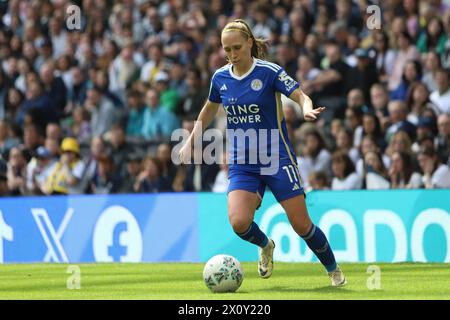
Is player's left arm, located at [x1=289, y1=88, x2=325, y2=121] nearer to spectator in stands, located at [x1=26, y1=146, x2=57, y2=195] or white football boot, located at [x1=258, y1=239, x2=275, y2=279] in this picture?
white football boot, located at [x1=258, y1=239, x2=275, y2=279]

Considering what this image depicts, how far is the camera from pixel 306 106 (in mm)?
10047

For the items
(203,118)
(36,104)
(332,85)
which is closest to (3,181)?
(36,104)

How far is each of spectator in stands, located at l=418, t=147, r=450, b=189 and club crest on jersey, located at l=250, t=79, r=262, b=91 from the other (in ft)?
16.5

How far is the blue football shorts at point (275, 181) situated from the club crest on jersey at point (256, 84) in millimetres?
727

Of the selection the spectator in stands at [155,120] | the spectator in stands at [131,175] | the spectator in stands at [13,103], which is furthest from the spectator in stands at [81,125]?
the spectator in stands at [131,175]

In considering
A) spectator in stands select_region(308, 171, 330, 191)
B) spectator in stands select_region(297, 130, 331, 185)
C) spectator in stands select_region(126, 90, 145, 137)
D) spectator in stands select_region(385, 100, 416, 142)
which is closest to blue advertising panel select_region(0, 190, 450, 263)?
spectator in stands select_region(308, 171, 330, 191)

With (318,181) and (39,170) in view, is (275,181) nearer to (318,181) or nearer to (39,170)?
(318,181)

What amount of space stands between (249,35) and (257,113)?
2.50 ft

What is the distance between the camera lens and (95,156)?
18.9m

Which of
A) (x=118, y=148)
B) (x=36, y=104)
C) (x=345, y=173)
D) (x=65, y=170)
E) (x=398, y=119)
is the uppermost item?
(x=36, y=104)

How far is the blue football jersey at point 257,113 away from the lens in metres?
10.6

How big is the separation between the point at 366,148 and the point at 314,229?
18.8 ft
